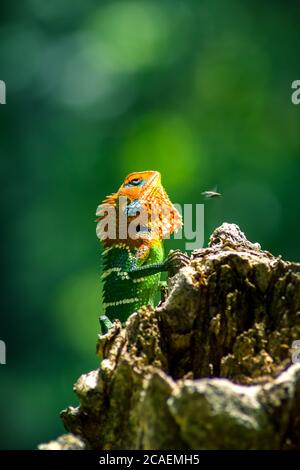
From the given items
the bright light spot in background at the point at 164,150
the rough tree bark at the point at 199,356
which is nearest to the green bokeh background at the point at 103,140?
the bright light spot in background at the point at 164,150

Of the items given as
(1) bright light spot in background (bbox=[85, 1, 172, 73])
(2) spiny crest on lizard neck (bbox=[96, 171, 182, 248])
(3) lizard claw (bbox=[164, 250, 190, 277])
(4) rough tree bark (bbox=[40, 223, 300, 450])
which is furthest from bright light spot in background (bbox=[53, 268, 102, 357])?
(4) rough tree bark (bbox=[40, 223, 300, 450])

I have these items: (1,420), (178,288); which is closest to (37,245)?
(1,420)

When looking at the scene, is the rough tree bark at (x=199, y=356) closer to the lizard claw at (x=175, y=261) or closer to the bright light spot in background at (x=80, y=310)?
the lizard claw at (x=175, y=261)

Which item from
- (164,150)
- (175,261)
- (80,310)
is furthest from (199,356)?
(80,310)

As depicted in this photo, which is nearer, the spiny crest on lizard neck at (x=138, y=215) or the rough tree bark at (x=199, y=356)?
the rough tree bark at (x=199, y=356)

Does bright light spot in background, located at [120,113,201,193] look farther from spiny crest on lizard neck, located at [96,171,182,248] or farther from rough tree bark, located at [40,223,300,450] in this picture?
rough tree bark, located at [40,223,300,450]

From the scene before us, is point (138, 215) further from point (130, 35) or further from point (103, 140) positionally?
point (130, 35)

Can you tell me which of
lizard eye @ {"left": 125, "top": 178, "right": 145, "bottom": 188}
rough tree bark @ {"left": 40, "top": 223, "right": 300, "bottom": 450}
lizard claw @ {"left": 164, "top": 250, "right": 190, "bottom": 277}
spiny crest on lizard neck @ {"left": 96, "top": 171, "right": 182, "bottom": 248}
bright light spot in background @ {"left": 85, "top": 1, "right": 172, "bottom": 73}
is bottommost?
rough tree bark @ {"left": 40, "top": 223, "right": 300, "bottom": 450}
